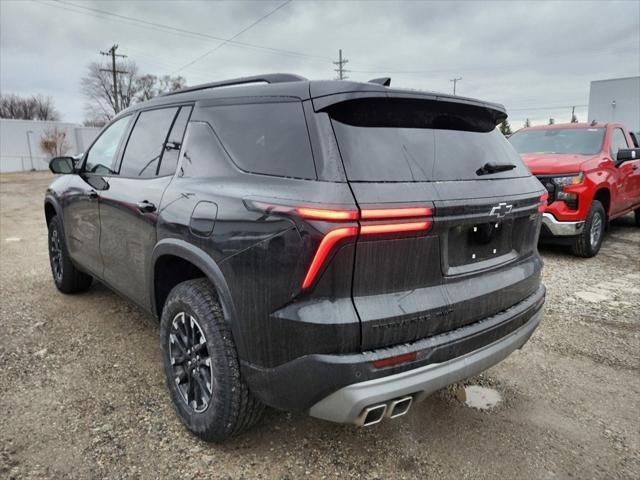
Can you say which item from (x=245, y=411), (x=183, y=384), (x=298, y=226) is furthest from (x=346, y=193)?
(x=183, y=384)

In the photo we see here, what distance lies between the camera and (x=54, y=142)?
36625mm

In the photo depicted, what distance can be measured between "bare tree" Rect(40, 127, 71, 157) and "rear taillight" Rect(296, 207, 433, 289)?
4008 cm

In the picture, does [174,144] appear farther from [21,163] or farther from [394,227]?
[21,163]

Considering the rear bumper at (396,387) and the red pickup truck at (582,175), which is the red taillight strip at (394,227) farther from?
the red pickup truck at (582,175)

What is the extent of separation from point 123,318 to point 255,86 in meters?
2.68

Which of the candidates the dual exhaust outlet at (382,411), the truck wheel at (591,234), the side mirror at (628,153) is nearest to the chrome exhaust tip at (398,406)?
the dual exhaust outlet at (382,411)

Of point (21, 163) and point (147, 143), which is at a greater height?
point (147, 143)

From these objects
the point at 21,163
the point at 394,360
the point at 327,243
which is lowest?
the point at 394,360

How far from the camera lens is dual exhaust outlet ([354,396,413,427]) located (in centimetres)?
186

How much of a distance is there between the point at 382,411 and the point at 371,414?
0.05 metres

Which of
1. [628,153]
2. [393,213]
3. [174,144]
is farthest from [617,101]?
[393,213]

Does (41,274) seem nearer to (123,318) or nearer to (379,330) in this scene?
(123,318)

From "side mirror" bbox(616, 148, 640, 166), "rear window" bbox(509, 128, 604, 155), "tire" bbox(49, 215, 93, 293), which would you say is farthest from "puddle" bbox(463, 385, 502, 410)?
"rear window" bbox(509, 128, 604, 155)

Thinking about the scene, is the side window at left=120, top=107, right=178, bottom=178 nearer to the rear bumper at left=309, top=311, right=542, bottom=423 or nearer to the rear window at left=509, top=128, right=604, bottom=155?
the rear bumper at left=309, top=311, right=542, bottom=423
